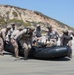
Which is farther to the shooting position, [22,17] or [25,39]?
[22,17]

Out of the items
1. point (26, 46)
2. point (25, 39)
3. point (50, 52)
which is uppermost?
point (25, 39)

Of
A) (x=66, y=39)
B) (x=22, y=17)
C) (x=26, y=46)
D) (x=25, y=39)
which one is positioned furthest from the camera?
(x=22, y=17)

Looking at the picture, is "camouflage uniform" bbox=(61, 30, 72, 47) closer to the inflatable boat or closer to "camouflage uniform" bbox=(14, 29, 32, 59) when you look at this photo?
the inflatable boat

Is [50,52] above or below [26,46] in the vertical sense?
below

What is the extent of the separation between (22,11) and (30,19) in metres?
4.85

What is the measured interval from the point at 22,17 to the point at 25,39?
382ft

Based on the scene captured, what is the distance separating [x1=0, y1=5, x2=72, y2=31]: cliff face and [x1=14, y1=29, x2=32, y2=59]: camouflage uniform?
105m

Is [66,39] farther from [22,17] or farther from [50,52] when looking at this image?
[22,17]

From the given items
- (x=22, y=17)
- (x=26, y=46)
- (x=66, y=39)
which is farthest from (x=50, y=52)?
(x=22, y=17)

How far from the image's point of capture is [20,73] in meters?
10.9

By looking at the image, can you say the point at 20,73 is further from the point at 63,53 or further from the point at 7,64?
the point at 63,53

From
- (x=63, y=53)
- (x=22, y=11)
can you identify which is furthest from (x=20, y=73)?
(x=22, y=11)

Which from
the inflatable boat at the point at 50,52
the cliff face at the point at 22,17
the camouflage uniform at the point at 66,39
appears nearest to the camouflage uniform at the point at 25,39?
the inflatable boat at the point at 50,52

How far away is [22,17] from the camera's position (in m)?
131
